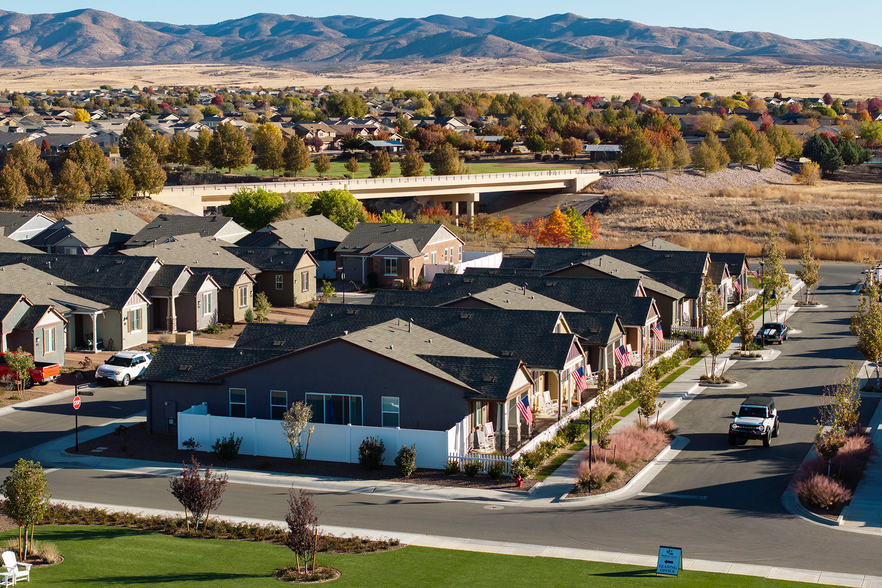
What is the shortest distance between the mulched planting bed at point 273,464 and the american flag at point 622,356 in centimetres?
1560

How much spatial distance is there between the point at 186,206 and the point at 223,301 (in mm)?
50768

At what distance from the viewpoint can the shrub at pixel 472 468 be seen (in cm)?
3311

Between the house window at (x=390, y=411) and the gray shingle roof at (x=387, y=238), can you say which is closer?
the house window at (x=390, y=411)

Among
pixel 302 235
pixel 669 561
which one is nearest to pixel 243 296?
pixel 302 235

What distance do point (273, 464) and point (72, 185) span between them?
77.6 meters

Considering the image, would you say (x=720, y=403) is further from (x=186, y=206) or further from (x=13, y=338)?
(x=186, y=206)

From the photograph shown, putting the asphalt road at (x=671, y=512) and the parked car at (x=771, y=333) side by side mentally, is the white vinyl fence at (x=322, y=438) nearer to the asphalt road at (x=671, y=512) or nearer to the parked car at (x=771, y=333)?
the asphalt road at (x=671, y=512)

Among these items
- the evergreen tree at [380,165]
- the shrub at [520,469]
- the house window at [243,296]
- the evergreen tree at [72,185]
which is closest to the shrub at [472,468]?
the shrub at [520,469]

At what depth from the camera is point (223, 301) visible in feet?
209

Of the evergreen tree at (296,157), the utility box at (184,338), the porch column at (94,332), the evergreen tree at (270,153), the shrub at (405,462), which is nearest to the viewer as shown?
the shrub at (405,462)

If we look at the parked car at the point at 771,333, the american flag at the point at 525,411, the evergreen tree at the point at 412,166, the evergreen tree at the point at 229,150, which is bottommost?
the parked car at the point at 771,333

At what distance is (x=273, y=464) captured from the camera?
34719mm

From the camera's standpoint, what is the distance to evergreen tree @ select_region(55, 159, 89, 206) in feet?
338

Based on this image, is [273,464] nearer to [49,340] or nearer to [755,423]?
[755,423]
